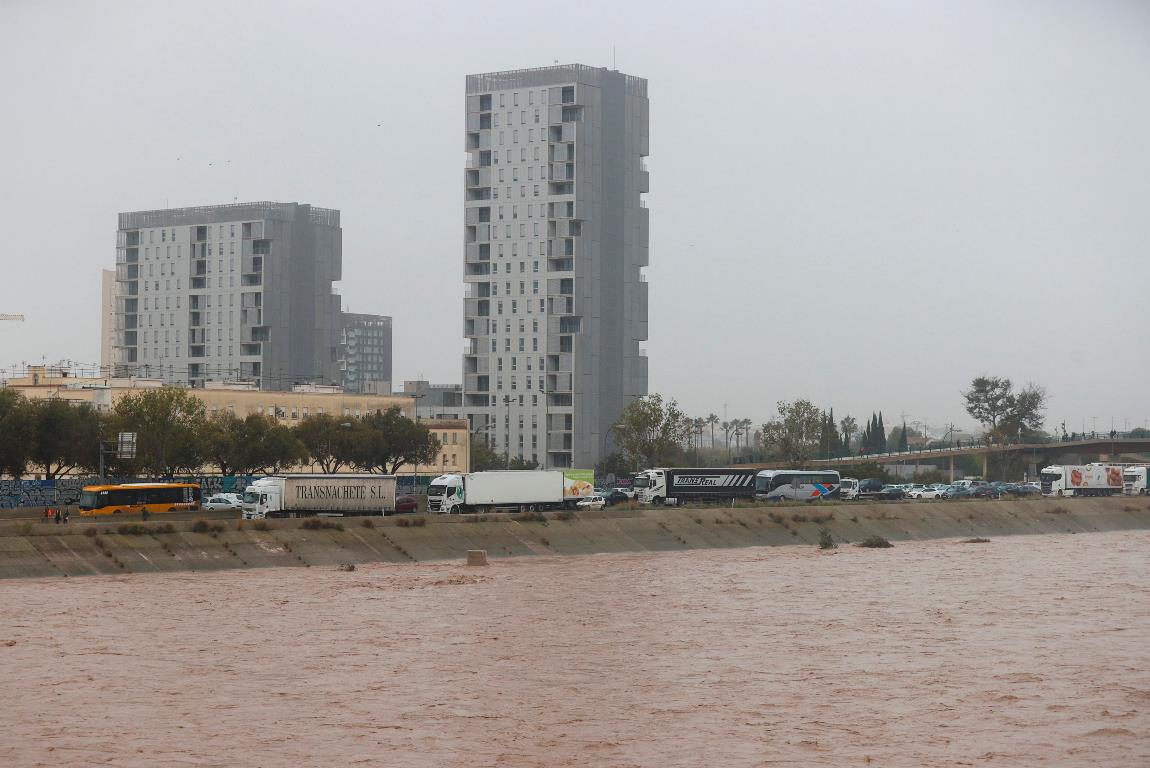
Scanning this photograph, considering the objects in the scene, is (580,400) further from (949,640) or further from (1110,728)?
(1110,728)

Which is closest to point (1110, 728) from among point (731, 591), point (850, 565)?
point (731, 591)

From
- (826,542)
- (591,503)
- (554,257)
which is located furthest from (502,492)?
(554,257)

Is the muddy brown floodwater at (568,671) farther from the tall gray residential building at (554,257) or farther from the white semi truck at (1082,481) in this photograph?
the tall gray residential building at (554,257)

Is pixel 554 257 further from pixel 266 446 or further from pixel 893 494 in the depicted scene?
pixel 266 446

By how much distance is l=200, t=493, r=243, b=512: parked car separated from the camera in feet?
313

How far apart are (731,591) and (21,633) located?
28.2 meters

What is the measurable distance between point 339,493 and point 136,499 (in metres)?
13.1

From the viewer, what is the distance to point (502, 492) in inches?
3597

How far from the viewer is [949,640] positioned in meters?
44.2

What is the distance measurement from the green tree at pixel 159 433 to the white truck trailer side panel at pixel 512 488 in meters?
29.0

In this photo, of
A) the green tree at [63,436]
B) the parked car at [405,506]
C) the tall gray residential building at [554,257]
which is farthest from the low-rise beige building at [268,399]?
the parked car at [405,506]

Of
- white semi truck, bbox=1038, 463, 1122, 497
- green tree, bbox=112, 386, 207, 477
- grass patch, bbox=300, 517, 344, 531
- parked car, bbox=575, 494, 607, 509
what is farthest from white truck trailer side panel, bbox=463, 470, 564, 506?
white semi truck, bbox=1038, 463, 1122, 497

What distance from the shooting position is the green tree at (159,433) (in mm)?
106000

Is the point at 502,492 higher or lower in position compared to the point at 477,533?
higher
